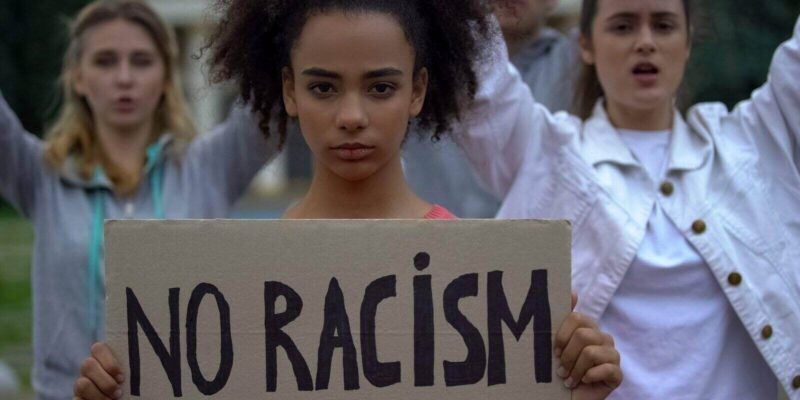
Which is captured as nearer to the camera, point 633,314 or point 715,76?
point 633,314

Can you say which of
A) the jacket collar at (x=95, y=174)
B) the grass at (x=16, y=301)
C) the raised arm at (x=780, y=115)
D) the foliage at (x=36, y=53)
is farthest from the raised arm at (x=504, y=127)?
the foliage at (x=36, y=53)

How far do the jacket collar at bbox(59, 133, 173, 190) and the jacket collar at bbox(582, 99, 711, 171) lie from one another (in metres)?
1.45

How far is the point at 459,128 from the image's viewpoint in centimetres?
309

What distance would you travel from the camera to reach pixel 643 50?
10.5 ft

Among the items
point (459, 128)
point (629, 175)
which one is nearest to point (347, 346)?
point (459, 128)

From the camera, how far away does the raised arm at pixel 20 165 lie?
385 cm

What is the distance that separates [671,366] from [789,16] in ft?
22.7

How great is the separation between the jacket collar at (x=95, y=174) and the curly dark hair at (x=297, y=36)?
42.5 inches

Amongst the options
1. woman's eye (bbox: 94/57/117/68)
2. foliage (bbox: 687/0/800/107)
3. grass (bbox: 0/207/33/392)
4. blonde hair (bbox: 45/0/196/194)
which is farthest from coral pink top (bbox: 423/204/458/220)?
foliage (bbox: 687/0/800/107)

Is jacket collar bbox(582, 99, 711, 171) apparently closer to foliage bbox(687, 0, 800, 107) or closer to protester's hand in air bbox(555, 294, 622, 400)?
protester's hand in air bbox(555, 294, 622, 400)

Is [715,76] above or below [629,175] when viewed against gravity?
above

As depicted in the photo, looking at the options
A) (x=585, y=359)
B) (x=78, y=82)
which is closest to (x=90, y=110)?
(x=78, y=82)

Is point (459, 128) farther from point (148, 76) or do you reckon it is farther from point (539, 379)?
point (148, 76)

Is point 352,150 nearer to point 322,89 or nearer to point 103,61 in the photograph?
point 322,89
